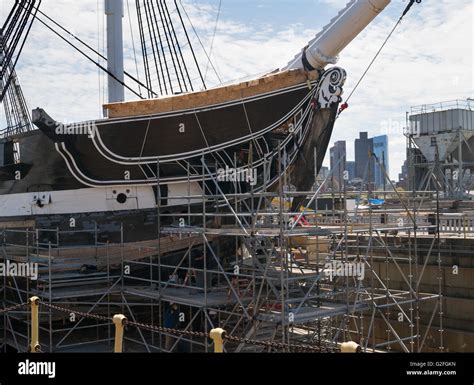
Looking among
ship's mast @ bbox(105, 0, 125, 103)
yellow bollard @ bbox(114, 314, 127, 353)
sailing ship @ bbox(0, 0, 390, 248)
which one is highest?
ship's mast @ bbox(105, 0, 125, 103)

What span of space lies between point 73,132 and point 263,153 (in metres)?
4.38

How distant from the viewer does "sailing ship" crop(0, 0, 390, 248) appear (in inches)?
501

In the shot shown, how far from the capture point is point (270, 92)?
41.8 feet

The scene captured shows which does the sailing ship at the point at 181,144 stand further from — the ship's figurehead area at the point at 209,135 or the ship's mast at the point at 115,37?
the ship's mast at the point at 115,37

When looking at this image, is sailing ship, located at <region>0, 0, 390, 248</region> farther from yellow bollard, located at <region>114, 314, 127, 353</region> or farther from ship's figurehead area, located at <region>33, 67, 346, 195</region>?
yellow bollard, located at <region>114, 314, 127, 353</region>

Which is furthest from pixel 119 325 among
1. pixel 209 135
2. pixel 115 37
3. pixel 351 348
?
pixel 115 37

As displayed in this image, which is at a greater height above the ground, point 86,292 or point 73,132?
point 73,132

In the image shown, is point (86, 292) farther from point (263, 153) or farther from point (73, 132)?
point (263, 153)

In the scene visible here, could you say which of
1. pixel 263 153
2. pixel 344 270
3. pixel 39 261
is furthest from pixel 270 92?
pixel 39 261

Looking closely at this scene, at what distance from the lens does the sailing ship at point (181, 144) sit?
1273 centimetres

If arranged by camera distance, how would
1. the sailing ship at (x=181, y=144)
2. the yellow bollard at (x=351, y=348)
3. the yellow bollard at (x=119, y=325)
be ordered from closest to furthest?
the yellow bollard at (x=351, y=348), the yellow bollard at (x=119, y=325), the sailing ship at (x=181, y=144)

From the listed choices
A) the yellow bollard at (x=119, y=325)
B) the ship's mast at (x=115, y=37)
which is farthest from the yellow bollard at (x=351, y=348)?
the ship's mast at (x=115, y=37)

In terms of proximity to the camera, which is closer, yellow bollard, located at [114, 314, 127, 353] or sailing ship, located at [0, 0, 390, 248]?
yellow bollard, located at [114, 314, 127, 353]

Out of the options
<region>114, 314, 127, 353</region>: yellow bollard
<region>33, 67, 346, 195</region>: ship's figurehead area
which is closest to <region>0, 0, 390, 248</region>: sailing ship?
<region>33, 67, 346, 195</region>: ship's figurehead area
